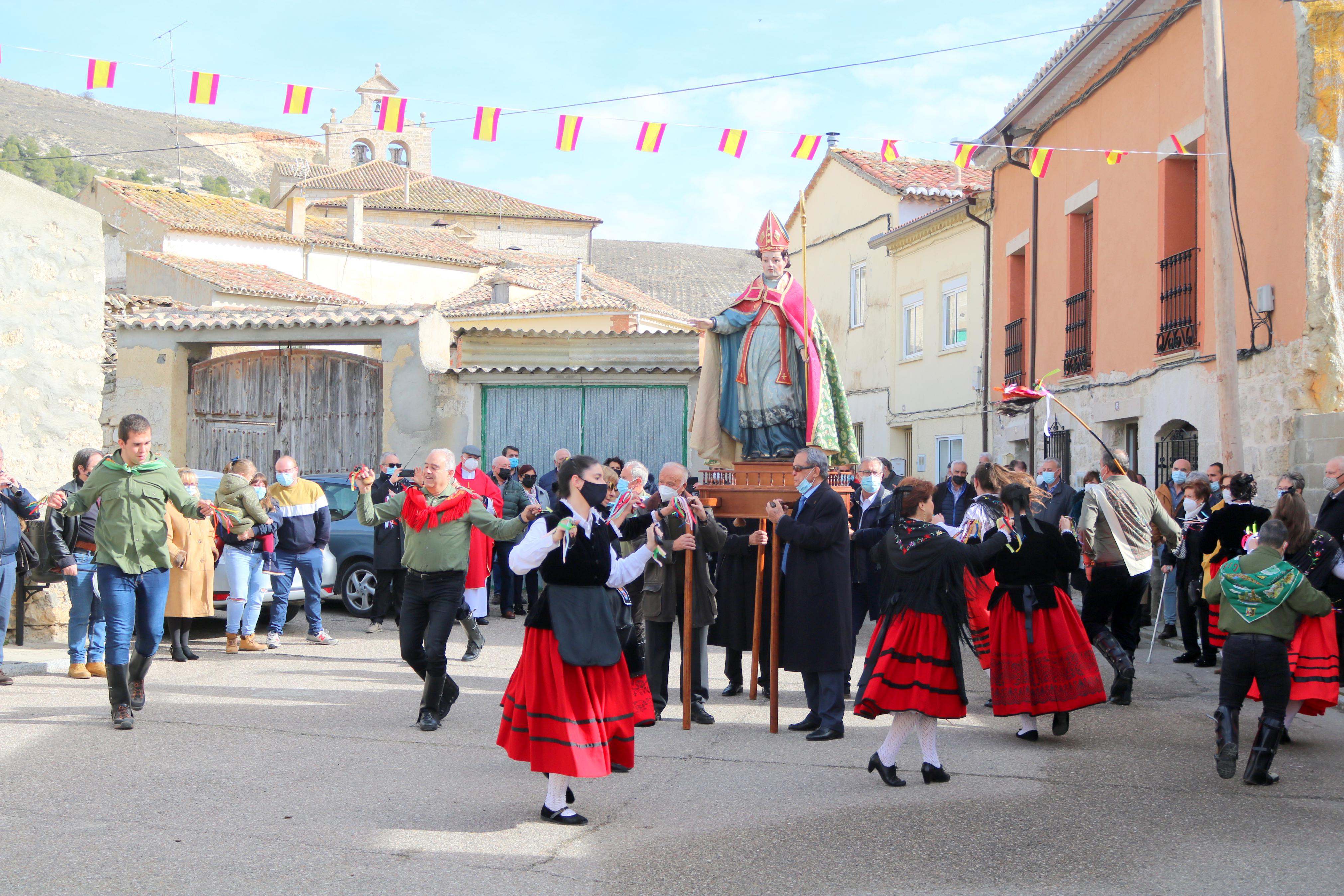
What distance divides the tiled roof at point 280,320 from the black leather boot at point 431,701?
9709mm

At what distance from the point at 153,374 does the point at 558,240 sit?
32.3m

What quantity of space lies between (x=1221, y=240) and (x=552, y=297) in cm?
2476

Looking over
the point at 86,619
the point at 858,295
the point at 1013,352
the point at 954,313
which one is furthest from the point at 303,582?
the point at 858,295

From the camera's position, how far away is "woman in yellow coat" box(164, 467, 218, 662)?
32.6 ft

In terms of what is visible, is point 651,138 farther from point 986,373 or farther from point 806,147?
point 986,373

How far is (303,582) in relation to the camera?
448 inches

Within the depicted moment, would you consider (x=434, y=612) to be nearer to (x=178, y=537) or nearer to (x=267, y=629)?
(x=178, y=537)

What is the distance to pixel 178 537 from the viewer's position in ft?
32.7

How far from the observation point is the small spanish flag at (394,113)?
995 centimetres

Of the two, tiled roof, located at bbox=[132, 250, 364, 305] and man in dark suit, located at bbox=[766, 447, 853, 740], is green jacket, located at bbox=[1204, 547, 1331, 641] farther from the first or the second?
tiled roof, located at bbox=[132, 250, 364, 305]

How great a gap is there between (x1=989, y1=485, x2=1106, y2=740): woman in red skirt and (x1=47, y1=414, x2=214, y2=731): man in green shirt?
4903 mm

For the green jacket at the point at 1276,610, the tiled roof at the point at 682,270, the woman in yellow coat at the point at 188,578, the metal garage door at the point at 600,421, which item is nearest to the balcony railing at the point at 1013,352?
the metal garage door at the point at 600,421

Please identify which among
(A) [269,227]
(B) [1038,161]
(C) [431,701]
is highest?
(A) [269,227]

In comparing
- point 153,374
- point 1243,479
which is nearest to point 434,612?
point 1243,479
